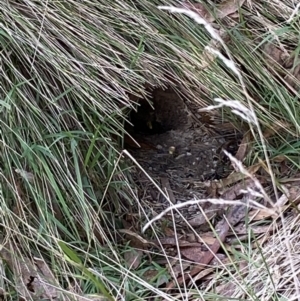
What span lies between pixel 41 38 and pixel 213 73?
1.65ft

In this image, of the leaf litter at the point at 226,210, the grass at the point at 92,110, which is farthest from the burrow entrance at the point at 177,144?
the grass at the point at 92,110

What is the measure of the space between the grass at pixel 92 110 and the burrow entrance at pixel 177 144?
0.85ft

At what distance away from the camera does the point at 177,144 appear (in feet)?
6.94

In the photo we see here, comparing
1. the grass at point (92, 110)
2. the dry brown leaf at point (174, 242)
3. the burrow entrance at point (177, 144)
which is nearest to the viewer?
the grass at point (92, 110)

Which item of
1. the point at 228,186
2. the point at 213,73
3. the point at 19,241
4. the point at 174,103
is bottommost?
the point at 19,241

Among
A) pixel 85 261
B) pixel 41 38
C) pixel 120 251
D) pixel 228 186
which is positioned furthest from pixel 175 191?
pixel 41 38

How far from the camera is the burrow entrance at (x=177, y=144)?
1871mm

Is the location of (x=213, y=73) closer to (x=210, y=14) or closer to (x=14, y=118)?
(x=210, y=14)

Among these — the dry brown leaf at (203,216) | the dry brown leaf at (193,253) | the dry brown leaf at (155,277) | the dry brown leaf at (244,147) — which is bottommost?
the dry brown leaf at (155,277)

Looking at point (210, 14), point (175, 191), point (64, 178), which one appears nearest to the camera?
point (64, 178)

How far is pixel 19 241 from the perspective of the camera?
1433 millimetres

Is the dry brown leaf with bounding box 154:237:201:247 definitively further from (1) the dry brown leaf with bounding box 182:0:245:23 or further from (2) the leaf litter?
(1) the dry brown leaf with bounding box 182:0:245:23

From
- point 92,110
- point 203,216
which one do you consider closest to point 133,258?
point 203,216

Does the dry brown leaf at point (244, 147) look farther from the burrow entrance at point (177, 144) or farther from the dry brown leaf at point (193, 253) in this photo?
the dry brown leaf at point (193, 253)
